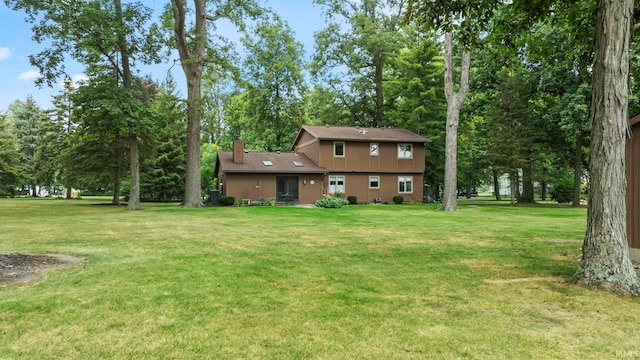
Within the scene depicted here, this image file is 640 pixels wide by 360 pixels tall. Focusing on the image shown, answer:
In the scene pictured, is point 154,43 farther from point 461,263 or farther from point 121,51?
point 461,263

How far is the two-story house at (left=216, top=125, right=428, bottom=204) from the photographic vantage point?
2819 centimetres

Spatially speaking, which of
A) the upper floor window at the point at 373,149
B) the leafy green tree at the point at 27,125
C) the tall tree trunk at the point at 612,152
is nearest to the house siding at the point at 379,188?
the upper floor window at the point at 373,149

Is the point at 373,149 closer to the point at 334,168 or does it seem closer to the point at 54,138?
the point at 334,168

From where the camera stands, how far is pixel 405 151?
31078 millimetres

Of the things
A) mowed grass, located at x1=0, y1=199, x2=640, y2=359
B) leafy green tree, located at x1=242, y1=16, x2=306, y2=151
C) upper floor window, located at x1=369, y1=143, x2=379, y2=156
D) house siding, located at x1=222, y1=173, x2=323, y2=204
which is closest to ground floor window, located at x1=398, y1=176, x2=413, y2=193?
upper floor window, located at x1=369, y1=143, x2=379, y2=156

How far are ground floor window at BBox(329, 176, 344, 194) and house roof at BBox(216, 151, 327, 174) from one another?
49.1 inches

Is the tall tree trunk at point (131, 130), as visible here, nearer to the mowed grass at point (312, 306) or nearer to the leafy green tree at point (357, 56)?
the mowed grass at point (312, 306)

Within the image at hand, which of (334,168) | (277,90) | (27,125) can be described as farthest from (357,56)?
(27,125)

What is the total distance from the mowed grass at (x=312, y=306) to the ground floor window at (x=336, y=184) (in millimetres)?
20738

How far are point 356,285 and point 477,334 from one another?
211 centimetres

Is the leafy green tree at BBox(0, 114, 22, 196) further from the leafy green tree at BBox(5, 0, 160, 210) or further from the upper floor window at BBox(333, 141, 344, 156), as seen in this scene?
the upper floor window at BBox(333, 141, 344, 156)

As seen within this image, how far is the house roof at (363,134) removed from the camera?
2927 cm

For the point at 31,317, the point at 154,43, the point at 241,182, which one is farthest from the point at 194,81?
the point at 31,317

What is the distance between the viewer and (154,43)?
22.5 m
